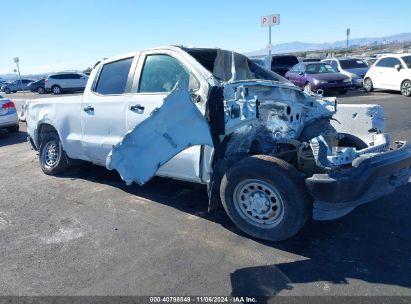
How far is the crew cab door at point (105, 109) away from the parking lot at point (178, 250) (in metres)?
0.71

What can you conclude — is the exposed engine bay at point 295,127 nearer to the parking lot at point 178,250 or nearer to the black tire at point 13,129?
the parking lot at point 178,250

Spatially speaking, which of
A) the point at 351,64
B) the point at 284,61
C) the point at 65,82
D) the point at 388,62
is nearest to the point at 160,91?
the point at 388,62

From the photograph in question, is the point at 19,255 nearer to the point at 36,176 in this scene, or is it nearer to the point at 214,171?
the point at 214,171

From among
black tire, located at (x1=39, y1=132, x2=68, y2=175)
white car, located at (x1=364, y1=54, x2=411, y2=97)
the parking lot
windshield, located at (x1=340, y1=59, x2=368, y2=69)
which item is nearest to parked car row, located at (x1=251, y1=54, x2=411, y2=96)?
white car, located at (x1=364, y1=54, x2=411, y2=97)

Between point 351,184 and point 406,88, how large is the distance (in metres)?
13.8

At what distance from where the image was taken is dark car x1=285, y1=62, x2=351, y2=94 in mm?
16737

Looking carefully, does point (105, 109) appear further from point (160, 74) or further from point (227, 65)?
point (227, 65)

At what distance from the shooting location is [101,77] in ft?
18.3

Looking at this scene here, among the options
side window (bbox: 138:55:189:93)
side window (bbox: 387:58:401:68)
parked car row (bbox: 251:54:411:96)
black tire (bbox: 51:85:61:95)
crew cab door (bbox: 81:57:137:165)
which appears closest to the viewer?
side window (bbox: 138:55:189:93)

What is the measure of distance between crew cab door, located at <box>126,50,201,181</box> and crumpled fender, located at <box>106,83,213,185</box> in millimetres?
440

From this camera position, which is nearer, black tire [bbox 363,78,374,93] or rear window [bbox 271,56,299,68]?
black tire [bbox 363,78,374,93]

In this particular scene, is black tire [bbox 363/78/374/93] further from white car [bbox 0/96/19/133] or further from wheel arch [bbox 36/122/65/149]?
wheel arch [bbox 36/122/65/149]

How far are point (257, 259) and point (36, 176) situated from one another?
4662 mm

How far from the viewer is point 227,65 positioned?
4.82m
